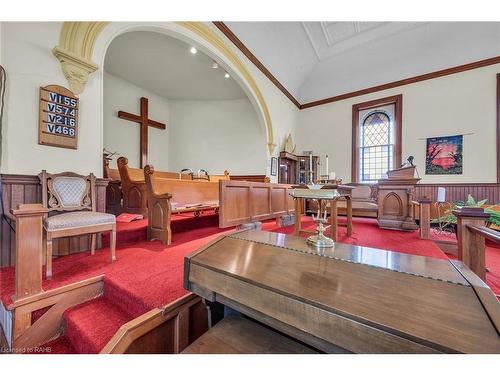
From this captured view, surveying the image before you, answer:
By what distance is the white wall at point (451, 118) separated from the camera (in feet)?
16.0

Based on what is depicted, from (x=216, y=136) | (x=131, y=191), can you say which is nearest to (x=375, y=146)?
(x=216, y=136)

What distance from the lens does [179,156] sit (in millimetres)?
7320

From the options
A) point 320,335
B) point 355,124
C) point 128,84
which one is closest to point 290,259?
point 320,335

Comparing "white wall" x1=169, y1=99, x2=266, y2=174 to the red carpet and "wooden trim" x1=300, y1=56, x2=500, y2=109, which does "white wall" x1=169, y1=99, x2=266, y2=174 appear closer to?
"wooden trim" x1=300, y1=56, x2=500, y2=109

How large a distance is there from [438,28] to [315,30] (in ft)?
9.33

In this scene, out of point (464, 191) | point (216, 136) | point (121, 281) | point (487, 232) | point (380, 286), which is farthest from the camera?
point (216, 136)

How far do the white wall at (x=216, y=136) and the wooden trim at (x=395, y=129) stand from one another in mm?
2831

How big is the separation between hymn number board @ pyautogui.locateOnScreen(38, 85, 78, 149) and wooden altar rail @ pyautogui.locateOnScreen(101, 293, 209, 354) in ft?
6.43

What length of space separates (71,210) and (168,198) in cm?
90

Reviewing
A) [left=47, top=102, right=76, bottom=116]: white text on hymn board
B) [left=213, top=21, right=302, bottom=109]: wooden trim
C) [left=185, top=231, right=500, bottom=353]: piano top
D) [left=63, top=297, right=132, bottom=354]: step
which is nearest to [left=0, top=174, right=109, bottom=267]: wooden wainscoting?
[left=47, top=102, right=76, bottom=116]: white text on hymn board

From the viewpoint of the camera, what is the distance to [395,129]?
19.5 feet

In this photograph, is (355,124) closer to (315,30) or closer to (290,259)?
(315,30)

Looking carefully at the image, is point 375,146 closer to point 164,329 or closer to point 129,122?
point 164,329

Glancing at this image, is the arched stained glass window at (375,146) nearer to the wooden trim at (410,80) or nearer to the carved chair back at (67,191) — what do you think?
the wooden trim at (410,80)
